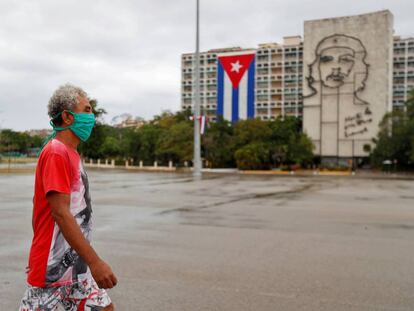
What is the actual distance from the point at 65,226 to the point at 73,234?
0.06 meters

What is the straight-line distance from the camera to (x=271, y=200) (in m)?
15.5

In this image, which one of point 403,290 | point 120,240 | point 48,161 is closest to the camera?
point 48,161

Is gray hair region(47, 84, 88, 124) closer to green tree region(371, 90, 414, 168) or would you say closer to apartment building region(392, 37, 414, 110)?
green tree region(371, 90, 414, 168)

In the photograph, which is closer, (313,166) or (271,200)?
(271,200)

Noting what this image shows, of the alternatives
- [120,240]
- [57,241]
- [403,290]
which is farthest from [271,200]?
[57,241]

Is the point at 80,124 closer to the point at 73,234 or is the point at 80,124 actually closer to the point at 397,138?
the point at 73,234

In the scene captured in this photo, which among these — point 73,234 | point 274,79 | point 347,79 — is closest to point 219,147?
point 347,79

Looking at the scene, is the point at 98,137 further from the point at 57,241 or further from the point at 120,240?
the point at 57,241

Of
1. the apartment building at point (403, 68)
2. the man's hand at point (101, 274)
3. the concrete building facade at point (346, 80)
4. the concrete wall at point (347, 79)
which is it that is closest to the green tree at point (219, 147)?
the concrete building facade at point (346, 80)

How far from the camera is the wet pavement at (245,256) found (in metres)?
4.91

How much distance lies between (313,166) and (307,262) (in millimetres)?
50527

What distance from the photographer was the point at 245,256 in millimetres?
6918

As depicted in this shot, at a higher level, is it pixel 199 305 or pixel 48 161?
pixel 48 161

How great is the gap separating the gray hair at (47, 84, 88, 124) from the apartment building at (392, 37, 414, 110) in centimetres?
9691
